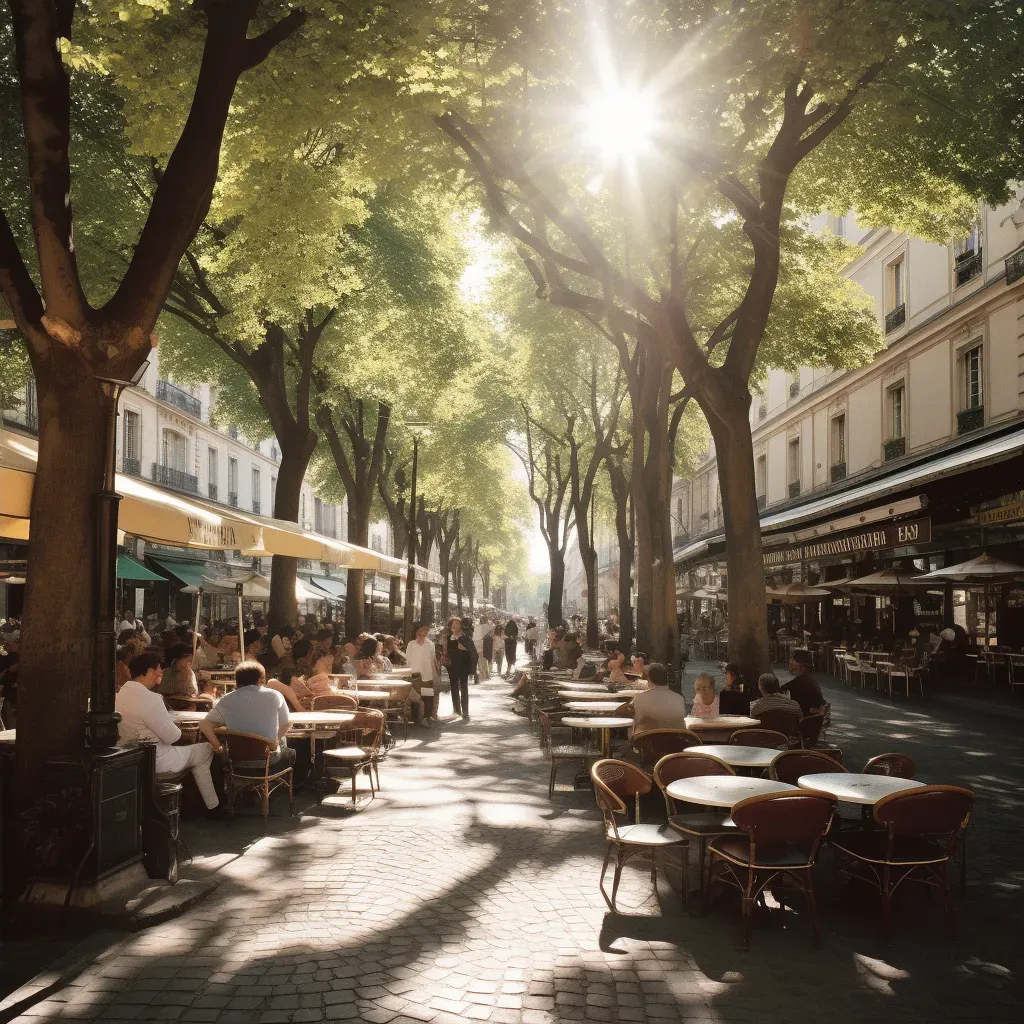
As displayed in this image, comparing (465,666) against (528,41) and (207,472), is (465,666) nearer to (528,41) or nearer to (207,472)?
(528,41)

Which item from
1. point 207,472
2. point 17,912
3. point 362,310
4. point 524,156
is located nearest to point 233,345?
point 362,310

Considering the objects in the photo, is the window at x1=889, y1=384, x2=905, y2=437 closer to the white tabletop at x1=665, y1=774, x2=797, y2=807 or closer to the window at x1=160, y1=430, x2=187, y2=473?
the white tabletop at x1=665, y1=774, x2=797, y2=807

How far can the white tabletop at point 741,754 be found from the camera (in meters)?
7.46

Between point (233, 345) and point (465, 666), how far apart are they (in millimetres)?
7205

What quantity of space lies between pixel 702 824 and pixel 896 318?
2287 centimetres

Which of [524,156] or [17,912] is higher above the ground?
[524,156]

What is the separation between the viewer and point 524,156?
38.1 feet

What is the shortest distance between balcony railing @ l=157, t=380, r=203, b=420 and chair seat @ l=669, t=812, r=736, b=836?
3164 centimetres

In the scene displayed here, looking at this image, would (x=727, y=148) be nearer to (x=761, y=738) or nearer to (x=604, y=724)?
(x=604, y=724)

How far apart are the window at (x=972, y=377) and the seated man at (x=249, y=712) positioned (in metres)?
18.4

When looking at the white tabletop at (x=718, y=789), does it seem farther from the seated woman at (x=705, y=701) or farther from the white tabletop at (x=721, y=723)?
the seated woman at (x=705, y=701)

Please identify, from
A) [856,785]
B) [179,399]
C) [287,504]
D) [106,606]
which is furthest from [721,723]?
[179,399]

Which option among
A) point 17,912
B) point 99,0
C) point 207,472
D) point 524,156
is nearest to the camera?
point 17,912

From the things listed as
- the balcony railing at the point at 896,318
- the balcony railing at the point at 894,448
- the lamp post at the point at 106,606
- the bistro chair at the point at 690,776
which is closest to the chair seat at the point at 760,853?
the bistro chair at the point at 690,776
